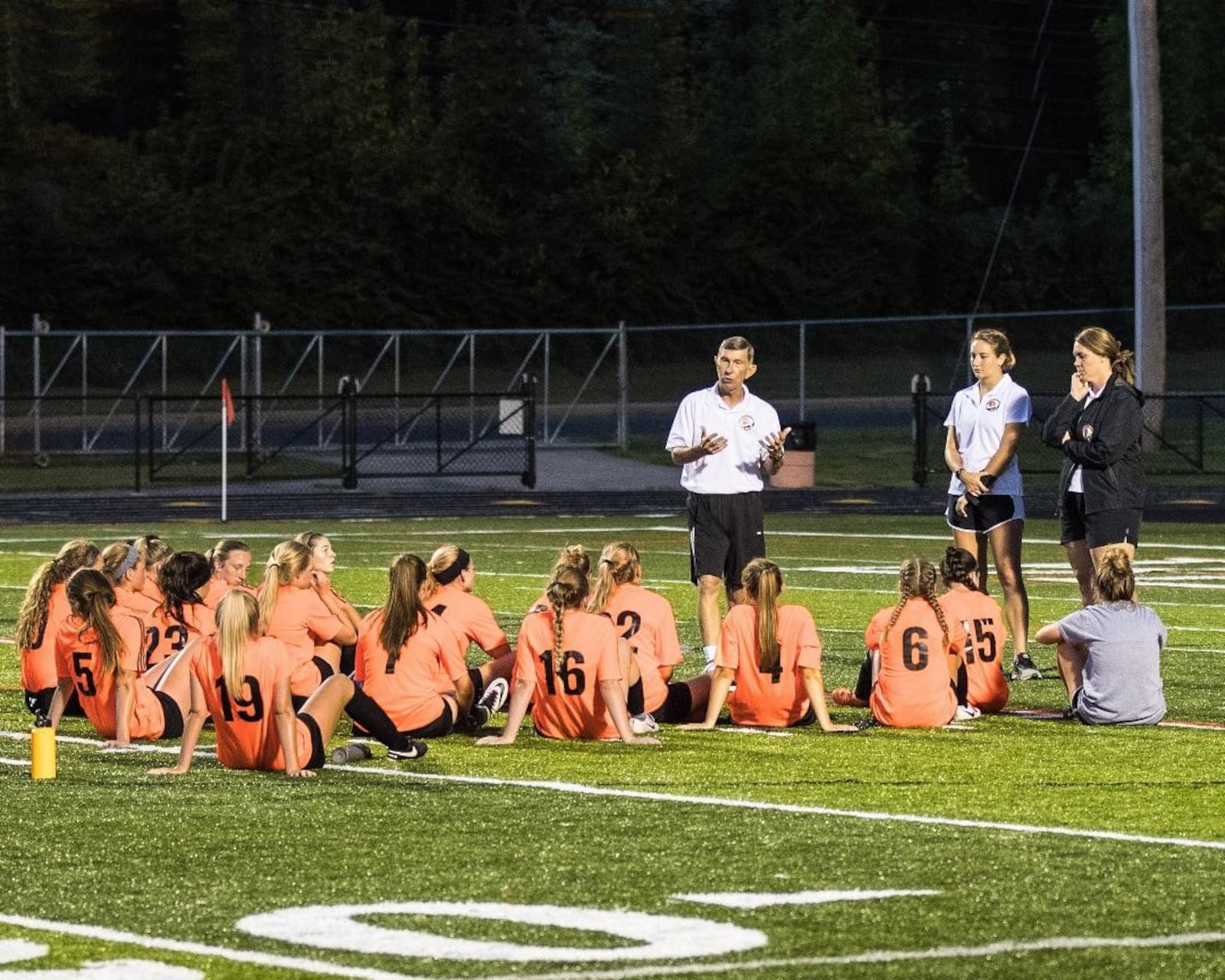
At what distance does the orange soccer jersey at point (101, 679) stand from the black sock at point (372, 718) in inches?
44.8

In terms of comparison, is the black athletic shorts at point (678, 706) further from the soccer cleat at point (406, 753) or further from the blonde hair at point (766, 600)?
the soccer cleat at point (406, 753)

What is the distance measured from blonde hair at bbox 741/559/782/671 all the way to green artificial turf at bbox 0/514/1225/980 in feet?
1.32

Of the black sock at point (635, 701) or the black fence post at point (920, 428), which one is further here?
the black fence post at point (920, 428)

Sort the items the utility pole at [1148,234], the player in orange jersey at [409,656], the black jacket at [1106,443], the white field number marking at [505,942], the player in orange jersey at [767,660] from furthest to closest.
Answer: the utility pole at [1148,234]
the black jacket at [1106,443]
the player in orange jersey at [767,660]
the player in orange jersey at [409,656]
the white field number marking at [505,942]

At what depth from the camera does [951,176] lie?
251 feet

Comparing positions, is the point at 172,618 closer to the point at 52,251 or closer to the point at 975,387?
the point at 975,387

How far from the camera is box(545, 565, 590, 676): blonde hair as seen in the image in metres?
11.0

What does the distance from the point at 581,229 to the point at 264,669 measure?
5737 cm

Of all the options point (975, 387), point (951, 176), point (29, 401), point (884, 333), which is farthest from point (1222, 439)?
point (951, 176)

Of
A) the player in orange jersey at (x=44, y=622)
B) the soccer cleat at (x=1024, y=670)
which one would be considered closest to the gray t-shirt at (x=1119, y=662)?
the soccer cleat at (x=1024, y=670)

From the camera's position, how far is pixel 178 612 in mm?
12062

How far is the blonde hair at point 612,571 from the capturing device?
451 inches

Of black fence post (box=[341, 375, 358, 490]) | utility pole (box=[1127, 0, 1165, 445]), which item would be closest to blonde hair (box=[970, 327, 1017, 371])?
utility pole (box=[1127, 0, 1165, 445])

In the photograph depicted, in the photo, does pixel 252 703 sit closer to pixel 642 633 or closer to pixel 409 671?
pixel 409 671
